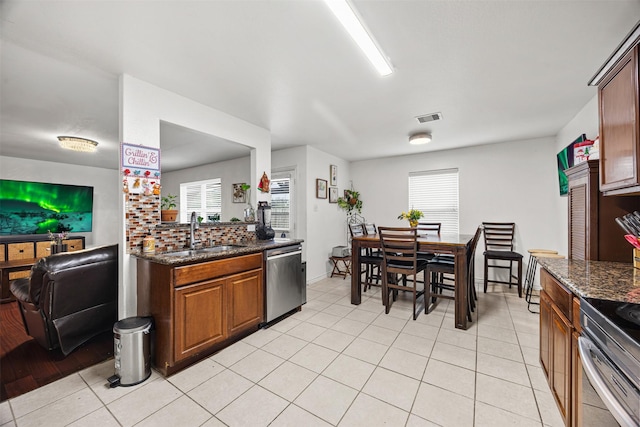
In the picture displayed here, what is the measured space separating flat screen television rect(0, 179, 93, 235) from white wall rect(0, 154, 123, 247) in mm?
154

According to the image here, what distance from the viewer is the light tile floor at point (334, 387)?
5.16ft

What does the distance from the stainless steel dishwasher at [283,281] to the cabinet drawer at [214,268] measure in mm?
197

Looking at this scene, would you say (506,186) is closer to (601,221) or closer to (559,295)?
(601,221)

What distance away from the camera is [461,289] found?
2.80m

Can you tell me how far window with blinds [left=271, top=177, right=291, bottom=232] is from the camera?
4.86 meters

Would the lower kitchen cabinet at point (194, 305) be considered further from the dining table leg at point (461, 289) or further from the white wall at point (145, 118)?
the dining table leg at point (461, 289)

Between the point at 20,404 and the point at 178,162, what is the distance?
4.97 metres

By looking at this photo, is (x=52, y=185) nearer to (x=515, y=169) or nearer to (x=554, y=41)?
(x=554, y=41)

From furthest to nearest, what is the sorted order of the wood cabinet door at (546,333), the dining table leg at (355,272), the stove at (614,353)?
the dining table leg at (355,272), the wood cabinet door at (546,333), the stove at (614,353)

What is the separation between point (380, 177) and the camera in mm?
5594

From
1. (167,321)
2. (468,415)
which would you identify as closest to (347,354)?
(468,415)

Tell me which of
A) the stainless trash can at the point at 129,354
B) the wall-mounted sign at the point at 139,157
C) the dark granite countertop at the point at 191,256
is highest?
the wall-mounted sign at the point at 139,157

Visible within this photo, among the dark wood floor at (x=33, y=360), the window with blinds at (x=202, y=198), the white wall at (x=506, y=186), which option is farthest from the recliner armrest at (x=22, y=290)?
the white wall at (x=506, y=186)

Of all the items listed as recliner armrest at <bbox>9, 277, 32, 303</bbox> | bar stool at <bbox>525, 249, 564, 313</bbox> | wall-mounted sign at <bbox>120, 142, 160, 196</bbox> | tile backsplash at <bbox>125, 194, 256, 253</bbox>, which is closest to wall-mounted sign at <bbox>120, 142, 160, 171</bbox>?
wall-mounted sign at <bbox>120, 142, 160, 196</bbox>
